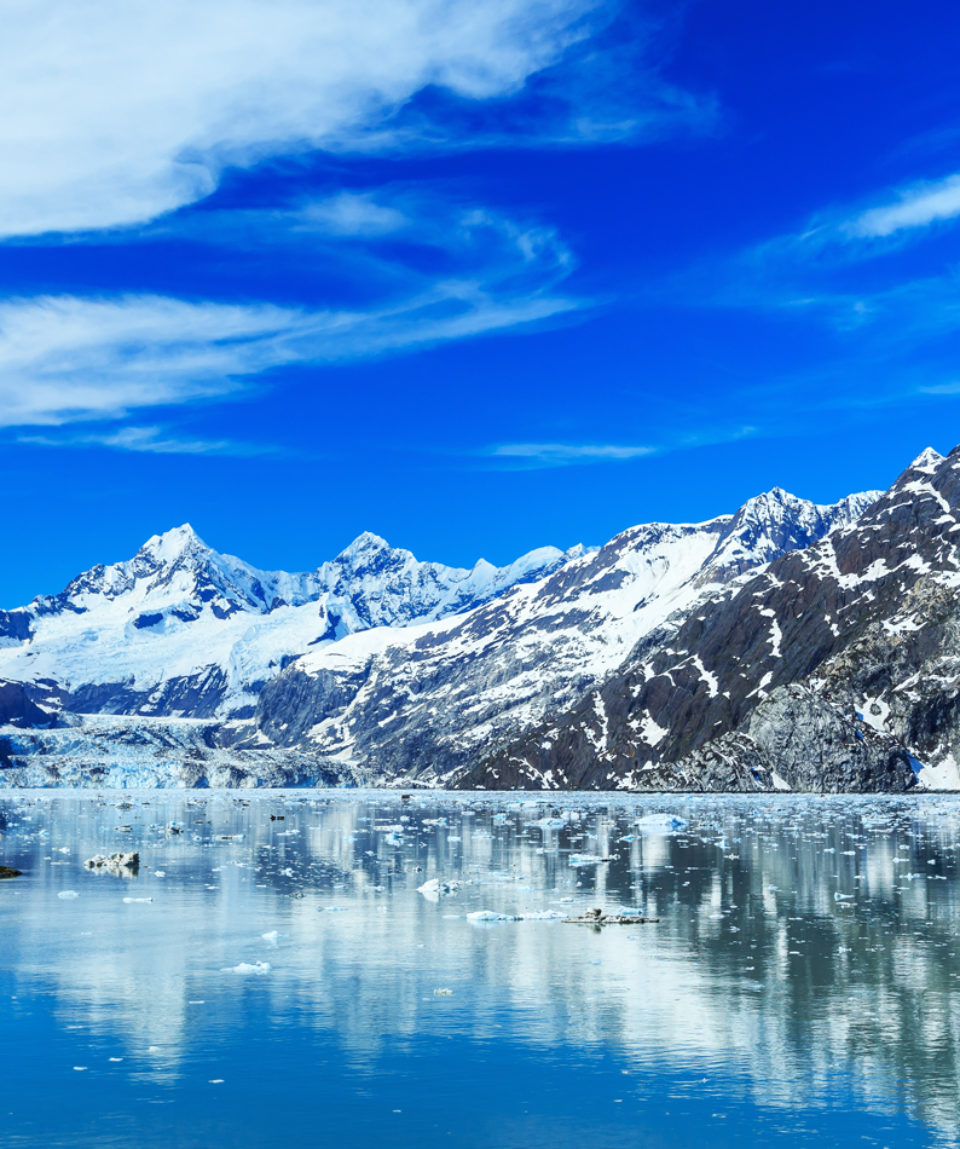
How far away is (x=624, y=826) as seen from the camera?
5541 inches

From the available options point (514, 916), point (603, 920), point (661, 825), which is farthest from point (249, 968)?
point (661, 825)

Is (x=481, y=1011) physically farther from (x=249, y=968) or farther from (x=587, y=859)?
(x=587, y=859)

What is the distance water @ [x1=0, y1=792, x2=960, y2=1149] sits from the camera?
1104 inches

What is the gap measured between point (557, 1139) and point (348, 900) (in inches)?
1582

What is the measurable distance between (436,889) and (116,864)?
1141 inches

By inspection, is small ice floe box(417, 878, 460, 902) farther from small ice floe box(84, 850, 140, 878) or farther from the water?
small ice floe box(84, 850, 140, 878)

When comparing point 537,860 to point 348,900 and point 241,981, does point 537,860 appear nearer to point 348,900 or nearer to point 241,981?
point 348,900

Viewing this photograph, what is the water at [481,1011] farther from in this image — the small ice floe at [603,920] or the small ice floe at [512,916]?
the small ice floe at [603,920]

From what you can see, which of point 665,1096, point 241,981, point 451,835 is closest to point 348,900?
point 241,981

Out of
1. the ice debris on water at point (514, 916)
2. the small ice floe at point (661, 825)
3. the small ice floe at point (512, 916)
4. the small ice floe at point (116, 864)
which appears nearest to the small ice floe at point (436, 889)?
the ice debris on water at point (514, 916)

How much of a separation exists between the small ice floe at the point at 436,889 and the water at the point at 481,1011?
2.41 ft

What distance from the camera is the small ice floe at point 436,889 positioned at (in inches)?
2657

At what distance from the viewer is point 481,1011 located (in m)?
38.1

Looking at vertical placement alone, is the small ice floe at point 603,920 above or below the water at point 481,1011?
above
